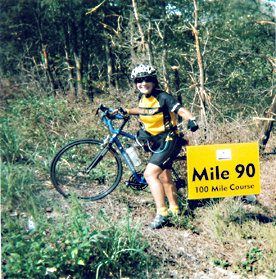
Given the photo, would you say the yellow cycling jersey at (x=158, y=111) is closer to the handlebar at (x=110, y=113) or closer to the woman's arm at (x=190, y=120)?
the woman's arm at (x=190, y=120)

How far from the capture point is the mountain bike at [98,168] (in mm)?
3734

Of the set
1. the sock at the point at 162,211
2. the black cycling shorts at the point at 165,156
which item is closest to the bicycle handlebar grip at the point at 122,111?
the black cycling shorts at the point at 165,156

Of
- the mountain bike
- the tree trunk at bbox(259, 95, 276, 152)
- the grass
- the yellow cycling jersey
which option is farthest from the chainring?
the tree trunk at bbox(259, 95, 276, 152)

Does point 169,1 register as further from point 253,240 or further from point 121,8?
point 253,240

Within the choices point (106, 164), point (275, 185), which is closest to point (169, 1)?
point (106, 164)

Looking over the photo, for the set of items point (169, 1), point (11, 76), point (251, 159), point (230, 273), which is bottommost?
point (230, 273)

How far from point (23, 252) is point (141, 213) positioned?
162 cm

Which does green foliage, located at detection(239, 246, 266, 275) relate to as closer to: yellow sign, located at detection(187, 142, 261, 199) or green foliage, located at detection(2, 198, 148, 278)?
yellow sign, located at detection(187, 142, 261, 199)

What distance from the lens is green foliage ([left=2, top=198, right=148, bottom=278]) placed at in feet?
8.04

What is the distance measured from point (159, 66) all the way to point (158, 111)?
2.34 meters

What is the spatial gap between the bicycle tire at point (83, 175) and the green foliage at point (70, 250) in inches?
35.6

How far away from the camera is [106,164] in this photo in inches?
175

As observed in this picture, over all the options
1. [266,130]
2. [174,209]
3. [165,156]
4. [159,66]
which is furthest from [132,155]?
[266,130]

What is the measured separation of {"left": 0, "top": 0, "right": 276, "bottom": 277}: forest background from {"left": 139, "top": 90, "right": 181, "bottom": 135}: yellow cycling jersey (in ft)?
3.66
